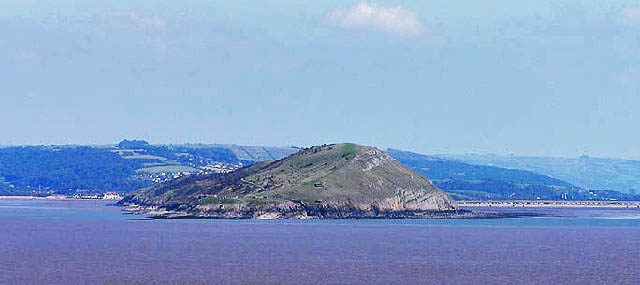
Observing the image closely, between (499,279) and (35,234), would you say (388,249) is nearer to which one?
(499,279)

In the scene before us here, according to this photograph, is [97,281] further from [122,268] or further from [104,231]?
[104,231]

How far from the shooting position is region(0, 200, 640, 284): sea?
103625mm

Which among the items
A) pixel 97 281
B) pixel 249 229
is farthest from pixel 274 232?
pixel 97 281

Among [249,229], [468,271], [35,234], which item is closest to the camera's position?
[468,271]

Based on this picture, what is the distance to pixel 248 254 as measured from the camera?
132500 millimetres

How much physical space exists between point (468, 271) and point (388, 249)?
33.0 metres

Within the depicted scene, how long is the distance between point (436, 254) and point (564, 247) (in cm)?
2366

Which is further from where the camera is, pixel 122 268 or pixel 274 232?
pixel 274 232

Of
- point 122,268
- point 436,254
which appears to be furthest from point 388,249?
point 122,268

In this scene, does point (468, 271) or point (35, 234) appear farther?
→ point (35, 234)

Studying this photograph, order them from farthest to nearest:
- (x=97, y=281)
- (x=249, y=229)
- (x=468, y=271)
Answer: (x=249, y=229) → (x=468, y=271) → (x=97, y=281)

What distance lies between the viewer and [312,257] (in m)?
129

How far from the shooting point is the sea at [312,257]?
104 metres

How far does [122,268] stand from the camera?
11169 centimetres
